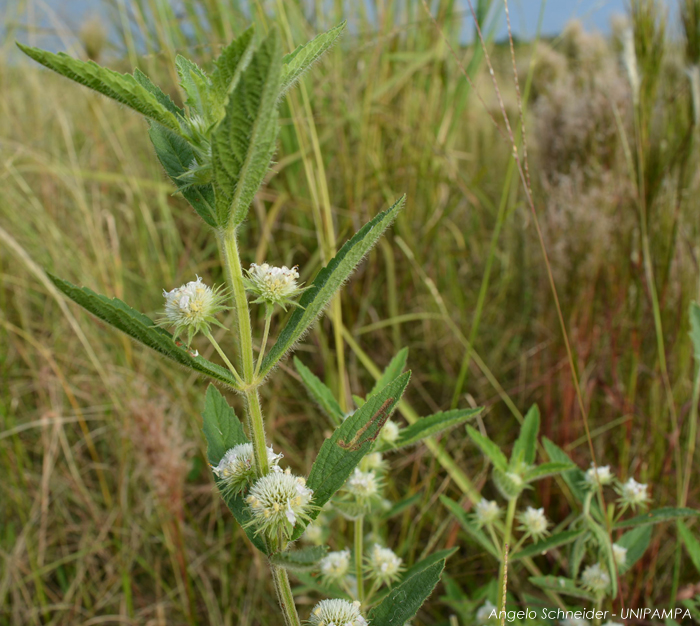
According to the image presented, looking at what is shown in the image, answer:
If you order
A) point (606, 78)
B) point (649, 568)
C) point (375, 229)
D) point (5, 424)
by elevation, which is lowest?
point (649, 568)

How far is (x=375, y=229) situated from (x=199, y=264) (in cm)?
187

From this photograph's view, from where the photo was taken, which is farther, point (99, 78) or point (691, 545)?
point (691, 545)

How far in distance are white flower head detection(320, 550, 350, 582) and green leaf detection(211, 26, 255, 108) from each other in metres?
0.73

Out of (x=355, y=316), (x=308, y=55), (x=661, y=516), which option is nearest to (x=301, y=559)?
(x=308, y=55)

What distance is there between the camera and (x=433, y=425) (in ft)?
2.54

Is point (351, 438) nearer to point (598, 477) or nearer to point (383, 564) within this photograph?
point (383, 564)

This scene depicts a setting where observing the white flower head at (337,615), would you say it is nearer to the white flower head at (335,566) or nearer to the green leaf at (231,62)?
the white flower head at (335,566)

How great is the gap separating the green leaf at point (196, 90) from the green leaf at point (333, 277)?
0.19 m

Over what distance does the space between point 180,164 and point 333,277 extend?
0.70 ft

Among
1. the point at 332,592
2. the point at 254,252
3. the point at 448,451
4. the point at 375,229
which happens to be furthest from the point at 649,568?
the point at 254,252

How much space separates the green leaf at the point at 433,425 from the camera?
0.75 metres

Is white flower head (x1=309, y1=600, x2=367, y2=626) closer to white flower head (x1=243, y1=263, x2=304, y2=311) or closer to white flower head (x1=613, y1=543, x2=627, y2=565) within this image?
white flower head (x1=243, y1=263, x2=304, y2=311)

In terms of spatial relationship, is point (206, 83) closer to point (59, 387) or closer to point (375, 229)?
point (375, 229)

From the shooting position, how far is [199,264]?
7.65ft
